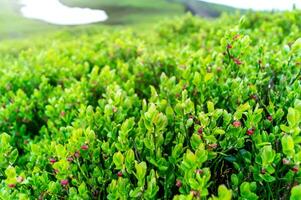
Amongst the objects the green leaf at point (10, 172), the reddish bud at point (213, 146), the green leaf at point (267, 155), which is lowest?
the green leaf at point (10, 172)

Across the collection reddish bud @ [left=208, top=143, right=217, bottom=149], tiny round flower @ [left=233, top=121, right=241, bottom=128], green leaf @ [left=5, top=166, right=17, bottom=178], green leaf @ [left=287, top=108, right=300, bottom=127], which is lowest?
green leaf @ [left=5, top=166, right=17, bottom=178]

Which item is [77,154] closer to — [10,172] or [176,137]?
[10,172]

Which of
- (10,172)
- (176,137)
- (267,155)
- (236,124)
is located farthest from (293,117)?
(10,172)

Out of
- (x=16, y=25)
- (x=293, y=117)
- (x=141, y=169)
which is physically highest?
(x=293, y=117)

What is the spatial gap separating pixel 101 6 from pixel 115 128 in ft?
77.8

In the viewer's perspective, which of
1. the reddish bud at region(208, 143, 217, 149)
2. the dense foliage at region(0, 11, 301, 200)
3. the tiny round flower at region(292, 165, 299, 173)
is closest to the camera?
the tiny round flower at region(292, 165, 299, 173)

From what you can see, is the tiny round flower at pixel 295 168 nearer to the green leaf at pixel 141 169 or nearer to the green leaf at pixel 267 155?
the green leaf at pixel 267 155

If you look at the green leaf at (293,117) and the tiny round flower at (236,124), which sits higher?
the green leaf at (293,117)


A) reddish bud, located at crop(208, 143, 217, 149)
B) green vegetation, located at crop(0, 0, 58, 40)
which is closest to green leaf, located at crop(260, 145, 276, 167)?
reddish bud, located at crop(208, 143, 217, 149)

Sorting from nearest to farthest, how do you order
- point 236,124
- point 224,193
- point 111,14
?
point 224,193 < point 236,124 < point 111,14

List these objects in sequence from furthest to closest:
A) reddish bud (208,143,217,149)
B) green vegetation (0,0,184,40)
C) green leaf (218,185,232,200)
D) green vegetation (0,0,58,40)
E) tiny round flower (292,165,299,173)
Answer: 1. green vegetation (0,0,184,40)
2. green vegetation (0,0,58,40)
3. reddish bud (208,143,217,149)
4. tiny round flower (292,165,299,173)
5. green leaf (218,185,232,200)

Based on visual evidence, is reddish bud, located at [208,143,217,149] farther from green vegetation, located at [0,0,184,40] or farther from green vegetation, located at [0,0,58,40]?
green vegetation, located at [0,0,58,40]

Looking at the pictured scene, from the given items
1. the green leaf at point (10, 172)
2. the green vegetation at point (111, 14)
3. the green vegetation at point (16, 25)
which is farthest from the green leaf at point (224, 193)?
the green vegetation at point (16, 25)

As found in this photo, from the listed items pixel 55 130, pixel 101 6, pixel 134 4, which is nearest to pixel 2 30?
pixel 101 6
